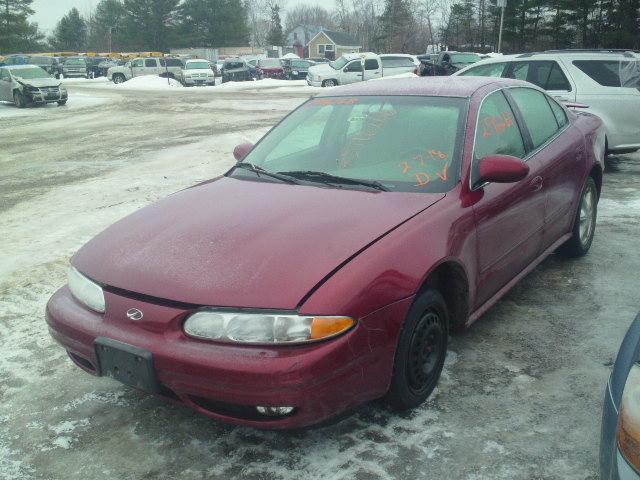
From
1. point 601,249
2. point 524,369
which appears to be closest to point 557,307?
point 524,369

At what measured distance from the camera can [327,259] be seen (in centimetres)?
261

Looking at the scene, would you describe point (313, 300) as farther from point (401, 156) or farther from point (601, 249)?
point (601, 249)

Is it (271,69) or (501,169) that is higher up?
(271,69)

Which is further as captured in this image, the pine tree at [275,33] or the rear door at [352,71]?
the pine tree at [275,33]

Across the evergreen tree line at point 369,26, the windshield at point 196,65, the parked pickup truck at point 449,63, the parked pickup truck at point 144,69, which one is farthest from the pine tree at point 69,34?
the parked pickup truck at point 449,63

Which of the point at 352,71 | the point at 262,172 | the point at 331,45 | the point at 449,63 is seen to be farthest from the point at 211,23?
the point at 262,172

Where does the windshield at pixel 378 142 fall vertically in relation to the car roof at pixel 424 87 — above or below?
below

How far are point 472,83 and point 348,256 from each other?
1.95m

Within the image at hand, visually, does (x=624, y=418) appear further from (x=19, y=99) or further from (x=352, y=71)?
(x=352, y=71)

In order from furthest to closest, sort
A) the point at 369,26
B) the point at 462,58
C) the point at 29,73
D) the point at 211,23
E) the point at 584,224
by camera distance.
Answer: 1. the point at 369,26
2. the point at 211,23
3. the point at 462,58
4. the point at 29,73
5. the point at 584,224

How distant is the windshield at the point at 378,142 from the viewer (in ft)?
11.1

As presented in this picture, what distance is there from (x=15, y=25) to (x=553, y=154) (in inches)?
2765

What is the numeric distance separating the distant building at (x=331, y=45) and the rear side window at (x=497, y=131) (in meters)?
83.4

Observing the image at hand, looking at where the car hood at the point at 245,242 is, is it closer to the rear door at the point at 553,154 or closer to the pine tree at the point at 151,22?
the rear door at the point at 553,154
